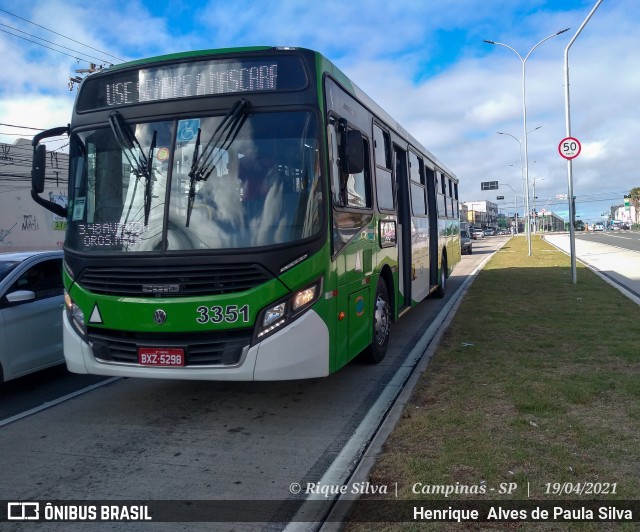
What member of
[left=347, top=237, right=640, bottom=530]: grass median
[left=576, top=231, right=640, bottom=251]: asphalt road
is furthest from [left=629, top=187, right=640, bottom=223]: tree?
[left=347, top=237, right=640, bottom=530]: grass median

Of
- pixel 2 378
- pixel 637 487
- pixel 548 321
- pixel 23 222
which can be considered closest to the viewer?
pixel 637 487

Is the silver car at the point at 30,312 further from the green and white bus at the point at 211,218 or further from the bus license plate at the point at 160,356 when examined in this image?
the bus license plate at the point at 160,356

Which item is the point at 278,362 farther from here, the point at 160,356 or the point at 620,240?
the point at 620,240

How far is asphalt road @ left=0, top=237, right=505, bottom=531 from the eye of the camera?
13.1 feet

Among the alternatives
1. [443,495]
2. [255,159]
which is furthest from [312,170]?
[443,495]

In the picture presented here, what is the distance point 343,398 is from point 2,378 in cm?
366

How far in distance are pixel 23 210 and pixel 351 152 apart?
31777mm

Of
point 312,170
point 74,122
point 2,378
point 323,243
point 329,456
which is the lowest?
point 329,456

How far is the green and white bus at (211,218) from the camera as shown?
15.5 ft

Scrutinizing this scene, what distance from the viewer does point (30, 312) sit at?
6422 millimetres

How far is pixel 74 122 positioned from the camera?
18.2ft

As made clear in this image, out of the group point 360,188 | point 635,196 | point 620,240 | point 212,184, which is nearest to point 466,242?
point 620,240

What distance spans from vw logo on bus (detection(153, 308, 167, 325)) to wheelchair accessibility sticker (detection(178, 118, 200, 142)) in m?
1.53

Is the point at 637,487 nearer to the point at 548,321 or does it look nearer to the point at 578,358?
the point at 578,358
